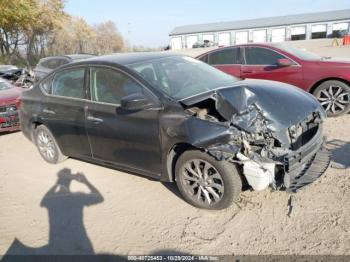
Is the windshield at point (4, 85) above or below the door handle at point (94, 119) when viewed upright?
above

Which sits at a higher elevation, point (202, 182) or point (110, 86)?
point (110, 86)

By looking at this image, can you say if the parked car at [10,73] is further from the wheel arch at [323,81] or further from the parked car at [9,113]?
the wheel arch at [323,81]

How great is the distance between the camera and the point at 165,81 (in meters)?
4.29

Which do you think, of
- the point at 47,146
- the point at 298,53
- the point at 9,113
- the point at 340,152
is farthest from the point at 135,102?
the point at 9,113

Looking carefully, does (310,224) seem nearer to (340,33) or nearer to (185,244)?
(185,244)

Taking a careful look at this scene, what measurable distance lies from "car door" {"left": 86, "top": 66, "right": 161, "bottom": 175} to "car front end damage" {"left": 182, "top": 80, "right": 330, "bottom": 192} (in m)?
0.61

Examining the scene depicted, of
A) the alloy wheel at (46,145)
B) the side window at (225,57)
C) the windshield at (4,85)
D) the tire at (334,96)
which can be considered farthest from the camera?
the windshield at (4,85)

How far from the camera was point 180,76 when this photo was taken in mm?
4539

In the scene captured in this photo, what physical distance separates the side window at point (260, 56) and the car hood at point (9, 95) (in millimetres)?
5454

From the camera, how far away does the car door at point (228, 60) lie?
25.1ft

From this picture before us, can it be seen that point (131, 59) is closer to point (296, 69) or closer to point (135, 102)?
point (135, 102)

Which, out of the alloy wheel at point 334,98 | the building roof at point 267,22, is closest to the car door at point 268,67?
the alloy wheel at point 334,98

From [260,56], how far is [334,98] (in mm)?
1783

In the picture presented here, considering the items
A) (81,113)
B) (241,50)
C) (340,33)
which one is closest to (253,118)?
(81,113)
